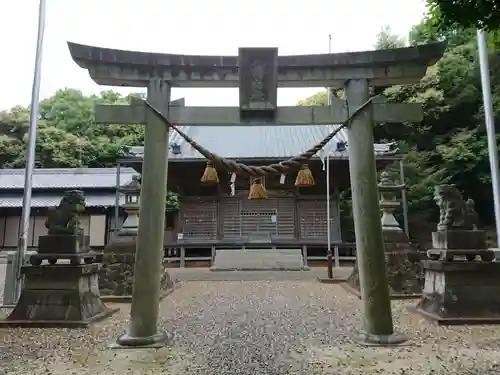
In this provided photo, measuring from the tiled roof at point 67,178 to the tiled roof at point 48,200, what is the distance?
21.9 inches

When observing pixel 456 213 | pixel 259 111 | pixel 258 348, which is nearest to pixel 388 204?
pixel 456 213

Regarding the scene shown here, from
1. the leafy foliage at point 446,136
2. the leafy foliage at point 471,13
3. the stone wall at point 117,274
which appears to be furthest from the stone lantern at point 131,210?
the leafy foliage at point 446,136

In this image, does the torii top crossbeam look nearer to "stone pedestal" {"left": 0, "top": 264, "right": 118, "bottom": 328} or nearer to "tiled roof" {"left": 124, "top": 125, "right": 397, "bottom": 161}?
"stone pedestal" {"left": 0, "top": 264, "right": 118, "bottom": 328}

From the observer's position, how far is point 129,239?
31.9 ft

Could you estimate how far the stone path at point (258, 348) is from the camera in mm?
3945

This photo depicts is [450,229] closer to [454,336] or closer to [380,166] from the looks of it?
[454,336]

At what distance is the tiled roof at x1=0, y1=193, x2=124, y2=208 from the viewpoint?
21.0 meters

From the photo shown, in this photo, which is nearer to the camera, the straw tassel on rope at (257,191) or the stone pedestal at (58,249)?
the straw tassel on rope at (257,191)

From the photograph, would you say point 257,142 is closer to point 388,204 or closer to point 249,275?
point 249,275

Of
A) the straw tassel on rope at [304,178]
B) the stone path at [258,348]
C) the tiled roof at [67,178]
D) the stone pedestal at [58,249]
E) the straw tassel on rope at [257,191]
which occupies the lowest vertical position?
the stone path at [258,348]

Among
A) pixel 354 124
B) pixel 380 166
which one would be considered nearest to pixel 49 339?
pixel 354 124

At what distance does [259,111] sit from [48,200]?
20673 mm

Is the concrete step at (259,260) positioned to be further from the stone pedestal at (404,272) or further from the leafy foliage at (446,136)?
the leafy foliage at (446,136)

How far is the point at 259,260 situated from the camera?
15.2 m
